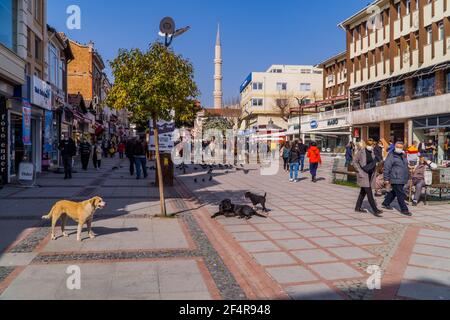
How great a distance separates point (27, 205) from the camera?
10.0m

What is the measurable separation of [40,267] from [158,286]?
1.67 metres

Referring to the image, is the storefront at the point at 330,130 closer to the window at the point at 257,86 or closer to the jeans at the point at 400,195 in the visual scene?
the window at the point at 257,86

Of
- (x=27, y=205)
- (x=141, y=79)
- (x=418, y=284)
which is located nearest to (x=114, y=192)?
(x=27, y=205)

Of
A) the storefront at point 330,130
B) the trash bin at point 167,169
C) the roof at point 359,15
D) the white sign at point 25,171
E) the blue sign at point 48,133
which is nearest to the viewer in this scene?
the white sign at point 25,171

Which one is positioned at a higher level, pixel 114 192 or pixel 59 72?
pixel 59 72

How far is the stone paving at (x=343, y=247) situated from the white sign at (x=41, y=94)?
9671mm

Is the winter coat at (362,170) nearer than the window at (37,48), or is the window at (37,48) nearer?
the winter coat at (362,170)

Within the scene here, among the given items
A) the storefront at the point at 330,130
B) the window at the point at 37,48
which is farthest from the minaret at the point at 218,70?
the window at the point at 37,48

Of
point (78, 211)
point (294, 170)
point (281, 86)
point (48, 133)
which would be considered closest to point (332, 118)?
point (294, 170)

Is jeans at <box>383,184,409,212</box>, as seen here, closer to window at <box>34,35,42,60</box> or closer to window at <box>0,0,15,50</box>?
window at <box>0,0,15,50</box>

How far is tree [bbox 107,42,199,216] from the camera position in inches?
328

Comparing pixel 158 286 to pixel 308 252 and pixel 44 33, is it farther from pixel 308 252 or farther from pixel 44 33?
pixel 44 33

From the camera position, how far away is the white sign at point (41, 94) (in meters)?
17.0

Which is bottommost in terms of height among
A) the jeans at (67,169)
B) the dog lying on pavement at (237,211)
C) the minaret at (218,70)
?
the dog lying on pavement at (237,211)
